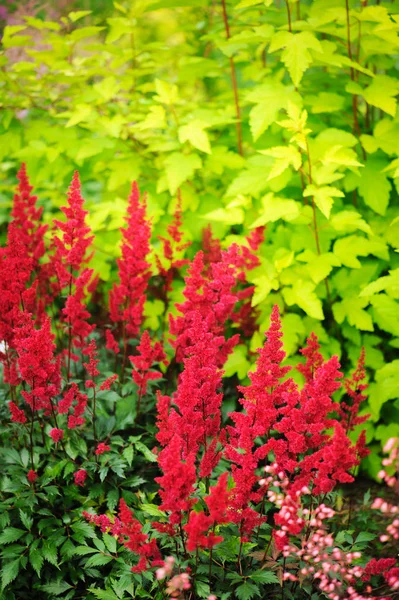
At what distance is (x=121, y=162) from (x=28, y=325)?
5.32 ft

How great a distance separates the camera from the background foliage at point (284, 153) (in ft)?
9.57

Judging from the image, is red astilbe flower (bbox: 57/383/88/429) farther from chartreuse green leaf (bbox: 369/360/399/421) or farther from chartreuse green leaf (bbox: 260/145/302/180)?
chartreuse green leaf (bbox: 369/360/399/421)

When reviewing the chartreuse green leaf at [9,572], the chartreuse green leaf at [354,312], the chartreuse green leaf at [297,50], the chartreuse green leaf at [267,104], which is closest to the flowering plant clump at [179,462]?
the chartreuse green leaf at [9,572]

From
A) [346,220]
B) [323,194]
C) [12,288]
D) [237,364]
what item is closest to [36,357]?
[12,288]

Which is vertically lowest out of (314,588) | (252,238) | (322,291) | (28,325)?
(314,588)

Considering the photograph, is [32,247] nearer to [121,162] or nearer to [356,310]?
[121,162]

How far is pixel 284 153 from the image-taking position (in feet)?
9.08

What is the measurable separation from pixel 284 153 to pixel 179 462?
154 cm

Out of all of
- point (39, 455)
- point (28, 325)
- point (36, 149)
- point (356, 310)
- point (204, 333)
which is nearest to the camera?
point (204, 333)

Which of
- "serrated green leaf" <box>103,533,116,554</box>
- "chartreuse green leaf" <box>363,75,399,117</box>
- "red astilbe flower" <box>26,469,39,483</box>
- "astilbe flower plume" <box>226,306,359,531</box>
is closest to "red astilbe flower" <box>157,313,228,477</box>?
"astilbe flower plume" <box>226,306,359,531</box>

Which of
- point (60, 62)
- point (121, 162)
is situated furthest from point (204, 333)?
point (60, 62)

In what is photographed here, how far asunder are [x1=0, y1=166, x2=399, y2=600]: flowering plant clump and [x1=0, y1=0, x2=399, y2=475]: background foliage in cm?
24

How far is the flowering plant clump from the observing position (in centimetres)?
204

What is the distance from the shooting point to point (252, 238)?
3188 mm
